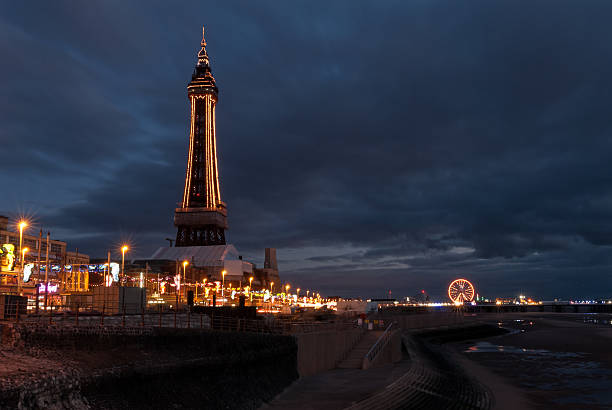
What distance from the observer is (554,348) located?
218 feet

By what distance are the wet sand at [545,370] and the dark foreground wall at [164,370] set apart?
17.0 m

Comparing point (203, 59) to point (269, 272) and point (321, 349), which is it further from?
point (321, 349)

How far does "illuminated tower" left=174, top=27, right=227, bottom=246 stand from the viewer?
553 feet

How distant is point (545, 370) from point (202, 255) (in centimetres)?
10480

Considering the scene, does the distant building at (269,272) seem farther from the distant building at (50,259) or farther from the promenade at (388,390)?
the promenade at (388,390)

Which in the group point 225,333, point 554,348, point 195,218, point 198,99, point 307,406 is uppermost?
point 198,99

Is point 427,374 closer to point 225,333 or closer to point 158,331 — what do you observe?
point 225,333

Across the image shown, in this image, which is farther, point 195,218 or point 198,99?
point 198,99

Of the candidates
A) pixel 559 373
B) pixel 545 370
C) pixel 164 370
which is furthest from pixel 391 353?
pixel 164 370

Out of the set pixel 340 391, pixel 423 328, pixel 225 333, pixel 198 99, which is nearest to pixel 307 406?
pixel 340 391

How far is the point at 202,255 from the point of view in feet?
453

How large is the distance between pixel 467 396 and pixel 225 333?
18.2 m

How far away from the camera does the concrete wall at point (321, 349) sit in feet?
96.3

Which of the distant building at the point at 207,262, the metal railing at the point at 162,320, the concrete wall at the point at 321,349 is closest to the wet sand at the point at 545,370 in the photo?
the concrete wall at the point at 321,349
